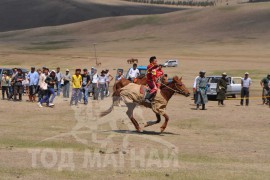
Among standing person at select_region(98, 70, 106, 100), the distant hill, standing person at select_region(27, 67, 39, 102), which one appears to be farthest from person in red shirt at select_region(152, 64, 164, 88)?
the distant hill

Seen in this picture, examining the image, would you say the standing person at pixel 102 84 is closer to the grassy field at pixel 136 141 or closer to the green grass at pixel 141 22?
the grassy field at pixel 136 141

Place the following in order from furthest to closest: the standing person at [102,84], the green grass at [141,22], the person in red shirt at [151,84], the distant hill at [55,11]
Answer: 1. the distant hill at [55,11]
2. the green grass at [141,22]
3. the standing person at [102,84]
4. the person in red shirt at [151,84]

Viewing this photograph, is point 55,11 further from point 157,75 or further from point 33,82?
point 157,75

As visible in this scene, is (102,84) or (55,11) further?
(55,11)

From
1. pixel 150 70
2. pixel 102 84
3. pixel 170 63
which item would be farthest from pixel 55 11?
pixel 150 70

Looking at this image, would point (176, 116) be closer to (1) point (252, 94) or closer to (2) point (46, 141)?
(2) point (46, 141)

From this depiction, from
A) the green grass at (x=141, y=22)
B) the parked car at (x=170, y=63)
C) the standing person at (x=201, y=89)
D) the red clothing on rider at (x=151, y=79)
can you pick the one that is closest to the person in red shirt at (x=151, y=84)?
the red clothing on rider at (x=151, y=79)

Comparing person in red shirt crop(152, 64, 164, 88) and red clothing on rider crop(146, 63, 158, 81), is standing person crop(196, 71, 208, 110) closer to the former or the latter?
person in red shirt crop(152, 64, 164, 88)

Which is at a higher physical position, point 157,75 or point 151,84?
point 157,75

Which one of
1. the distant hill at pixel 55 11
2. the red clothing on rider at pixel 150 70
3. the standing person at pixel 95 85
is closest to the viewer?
the red clothing on rider at pixel 150 70

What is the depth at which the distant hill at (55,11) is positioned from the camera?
566ft

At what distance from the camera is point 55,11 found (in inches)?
7111

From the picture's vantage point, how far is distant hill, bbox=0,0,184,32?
172 metres

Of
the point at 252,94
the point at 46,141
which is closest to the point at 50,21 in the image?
the point at 252,94
